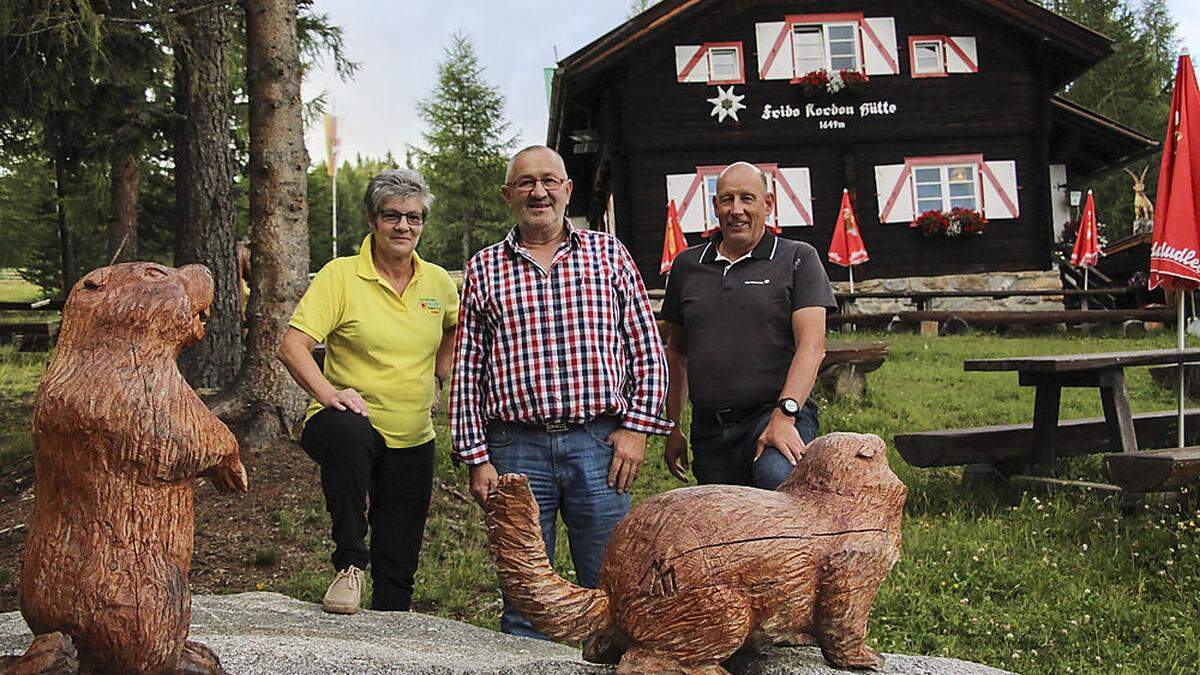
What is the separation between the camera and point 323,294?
11.6 feet

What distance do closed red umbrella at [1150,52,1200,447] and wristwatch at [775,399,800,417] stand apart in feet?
11.7

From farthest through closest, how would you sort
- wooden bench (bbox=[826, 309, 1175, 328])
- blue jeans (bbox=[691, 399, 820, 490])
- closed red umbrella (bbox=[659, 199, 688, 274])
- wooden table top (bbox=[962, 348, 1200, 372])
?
closed red umbrella (bbox=[659, 199, 688, 274]), wooden bench (bbox=[826, 309, 1175, 328]), wooden table top (bbox=[962, 348, 1200, 372]), blue jeans (bbox=[691, 399, 820, 490])

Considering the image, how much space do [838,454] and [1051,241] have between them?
1789cm

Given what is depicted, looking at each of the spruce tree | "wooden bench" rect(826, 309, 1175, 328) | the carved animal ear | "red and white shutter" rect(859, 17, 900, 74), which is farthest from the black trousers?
the spruce tree

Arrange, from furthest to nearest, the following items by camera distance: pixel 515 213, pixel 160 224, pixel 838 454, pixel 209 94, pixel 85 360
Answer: pixel 160 224, pixel 209 94, pixel 515 213, pixel 838 454, pixel 85 360

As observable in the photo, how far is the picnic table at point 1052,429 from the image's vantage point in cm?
571

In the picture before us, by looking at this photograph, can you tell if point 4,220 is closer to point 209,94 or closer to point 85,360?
point 209,94

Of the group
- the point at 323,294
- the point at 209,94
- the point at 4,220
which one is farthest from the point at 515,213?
the point at 4,220

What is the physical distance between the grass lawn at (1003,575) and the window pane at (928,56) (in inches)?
511

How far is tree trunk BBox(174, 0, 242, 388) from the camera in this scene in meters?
8.97

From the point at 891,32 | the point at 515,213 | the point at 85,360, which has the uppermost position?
the point at 891,32

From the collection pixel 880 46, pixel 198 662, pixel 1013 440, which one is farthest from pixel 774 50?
pixel 198 662

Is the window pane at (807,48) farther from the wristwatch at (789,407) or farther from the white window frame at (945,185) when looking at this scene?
the wristwatch at (789,407)

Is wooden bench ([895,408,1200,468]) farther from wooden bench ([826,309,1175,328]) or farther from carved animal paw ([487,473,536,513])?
wooden bench ([826,309,1175,328])
